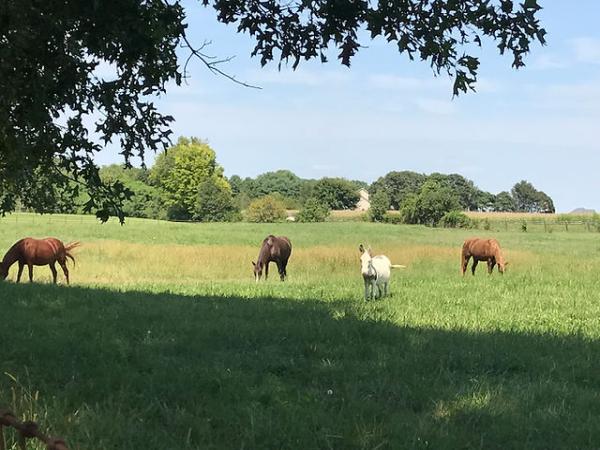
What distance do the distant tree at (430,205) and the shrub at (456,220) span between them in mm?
4845

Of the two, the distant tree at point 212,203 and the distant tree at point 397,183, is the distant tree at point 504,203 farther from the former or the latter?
the distant tree at point 212,203

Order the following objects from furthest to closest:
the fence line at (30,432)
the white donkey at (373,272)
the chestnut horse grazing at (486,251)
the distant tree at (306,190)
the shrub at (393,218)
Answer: the distant tree at (306,190)
the shrub at (393,218)
the chestnut horse grazing at (486,251)
the white donkey at (373,272)
the fence line at (30,432)

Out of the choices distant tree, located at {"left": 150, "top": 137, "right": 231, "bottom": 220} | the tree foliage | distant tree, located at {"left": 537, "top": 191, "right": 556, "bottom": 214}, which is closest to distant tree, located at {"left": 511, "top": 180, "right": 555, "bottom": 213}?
distant tree, located at {"left": 537, "top": 191, "right": 556, "bottom": 214}

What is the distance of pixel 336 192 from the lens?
495 feet

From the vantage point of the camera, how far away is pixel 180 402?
550 centimetres

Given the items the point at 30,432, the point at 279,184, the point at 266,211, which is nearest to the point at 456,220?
the point at 266,211

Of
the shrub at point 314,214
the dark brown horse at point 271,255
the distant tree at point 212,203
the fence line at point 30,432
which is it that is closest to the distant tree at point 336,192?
the shrub at point 314,214

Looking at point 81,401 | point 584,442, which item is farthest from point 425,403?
point 81,401

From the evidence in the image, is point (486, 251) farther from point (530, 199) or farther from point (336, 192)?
point (530, 199)

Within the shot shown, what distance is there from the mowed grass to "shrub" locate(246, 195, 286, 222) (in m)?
101

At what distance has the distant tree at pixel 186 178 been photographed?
101125mm

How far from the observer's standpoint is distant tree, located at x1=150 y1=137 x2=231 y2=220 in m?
101

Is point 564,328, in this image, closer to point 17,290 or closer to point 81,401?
point 81,401

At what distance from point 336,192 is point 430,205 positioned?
56283 millimetres
